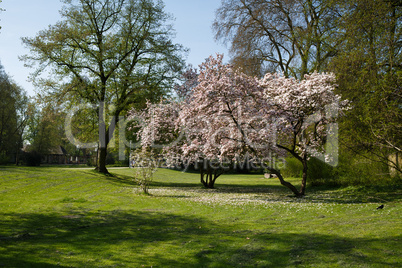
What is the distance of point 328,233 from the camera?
23.9ft

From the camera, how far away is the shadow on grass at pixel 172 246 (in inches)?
220

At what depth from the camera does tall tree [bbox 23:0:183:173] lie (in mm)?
25172

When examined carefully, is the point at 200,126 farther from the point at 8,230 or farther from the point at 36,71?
the point at 36,71

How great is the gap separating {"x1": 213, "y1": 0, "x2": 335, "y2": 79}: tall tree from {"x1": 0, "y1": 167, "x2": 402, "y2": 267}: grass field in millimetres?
13905

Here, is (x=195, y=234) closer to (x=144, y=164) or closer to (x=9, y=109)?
(x=144, y=164)

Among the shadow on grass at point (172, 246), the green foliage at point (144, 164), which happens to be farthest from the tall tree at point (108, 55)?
the shadow on grass at point (172, 246)

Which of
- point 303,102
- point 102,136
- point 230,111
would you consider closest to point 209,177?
point 230,111

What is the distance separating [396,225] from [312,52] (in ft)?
68.7

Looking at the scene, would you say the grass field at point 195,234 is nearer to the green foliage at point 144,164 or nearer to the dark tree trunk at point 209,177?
the green foliage at point 144,164

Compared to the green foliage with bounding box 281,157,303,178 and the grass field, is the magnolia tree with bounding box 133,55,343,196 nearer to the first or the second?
the grass field

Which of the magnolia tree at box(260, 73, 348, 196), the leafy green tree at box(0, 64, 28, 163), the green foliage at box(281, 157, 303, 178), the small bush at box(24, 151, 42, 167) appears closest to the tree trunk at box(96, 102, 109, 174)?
the magnolia tree at box(260, 73, 348, 196)

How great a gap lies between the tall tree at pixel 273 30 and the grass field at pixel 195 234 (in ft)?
45.6

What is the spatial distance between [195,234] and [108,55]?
853 inches

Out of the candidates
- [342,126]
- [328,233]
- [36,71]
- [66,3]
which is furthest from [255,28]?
[328,233]
